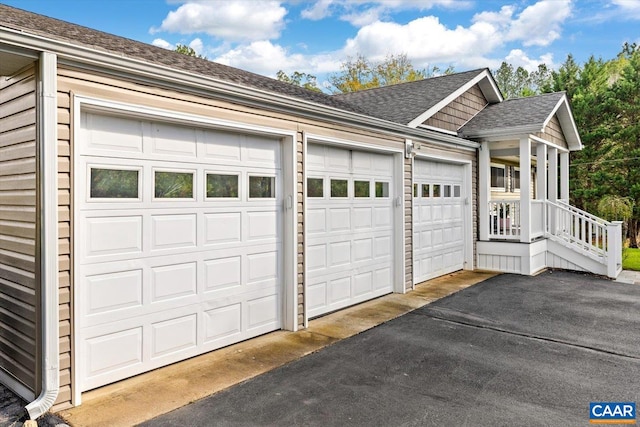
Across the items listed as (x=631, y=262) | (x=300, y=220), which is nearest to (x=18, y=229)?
(x=300, y=220)

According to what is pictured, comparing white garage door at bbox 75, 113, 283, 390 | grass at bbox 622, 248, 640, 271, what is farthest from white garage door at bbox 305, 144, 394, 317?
grass at bbox 622, 248, 640, 271

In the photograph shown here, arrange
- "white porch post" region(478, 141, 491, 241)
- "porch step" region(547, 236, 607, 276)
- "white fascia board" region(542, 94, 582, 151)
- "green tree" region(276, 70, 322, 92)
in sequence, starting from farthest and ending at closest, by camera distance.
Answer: "green tree" region(276, 70, 322, 92)
"white fascia board" region(542, 94, 582, 151)
"white porch post" region(478, 141, 491, 241)
"porch step" region(547, 236, 607, 276)

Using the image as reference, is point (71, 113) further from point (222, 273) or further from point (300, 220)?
point (300, 220)

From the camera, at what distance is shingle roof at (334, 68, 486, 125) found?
952 centimetres

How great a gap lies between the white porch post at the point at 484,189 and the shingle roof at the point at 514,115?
459mm

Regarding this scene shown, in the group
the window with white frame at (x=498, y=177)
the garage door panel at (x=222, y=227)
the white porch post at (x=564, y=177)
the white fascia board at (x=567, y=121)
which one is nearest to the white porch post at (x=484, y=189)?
the white fascia board at (x=567, y=121)

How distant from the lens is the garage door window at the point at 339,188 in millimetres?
6152

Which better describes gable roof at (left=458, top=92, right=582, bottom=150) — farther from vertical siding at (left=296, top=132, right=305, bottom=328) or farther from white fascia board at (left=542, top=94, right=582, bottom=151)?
vertical siding at (left=296, top=132, right=305, bottom=328)

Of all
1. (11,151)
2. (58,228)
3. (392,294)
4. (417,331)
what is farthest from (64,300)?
(392,294)

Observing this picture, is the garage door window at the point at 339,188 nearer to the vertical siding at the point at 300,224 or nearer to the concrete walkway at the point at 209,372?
the vertical siding at the point at 300,224

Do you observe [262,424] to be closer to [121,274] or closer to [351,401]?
[351,401]

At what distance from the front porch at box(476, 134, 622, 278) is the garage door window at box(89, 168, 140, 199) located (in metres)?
7.97

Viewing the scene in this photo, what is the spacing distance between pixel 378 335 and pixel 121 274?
2.99 metres

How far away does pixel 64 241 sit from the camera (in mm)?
3277
